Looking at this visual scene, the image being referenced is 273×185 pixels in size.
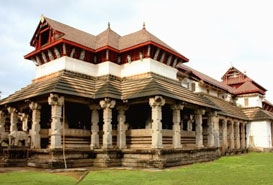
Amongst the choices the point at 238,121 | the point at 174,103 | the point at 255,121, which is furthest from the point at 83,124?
the point at 255,121

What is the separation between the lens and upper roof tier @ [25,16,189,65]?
20.5m

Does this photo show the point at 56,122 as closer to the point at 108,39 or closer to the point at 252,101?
the point at 108,39

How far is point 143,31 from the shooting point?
22719mm

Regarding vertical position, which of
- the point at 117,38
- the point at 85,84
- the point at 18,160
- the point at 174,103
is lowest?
the point at 18,160

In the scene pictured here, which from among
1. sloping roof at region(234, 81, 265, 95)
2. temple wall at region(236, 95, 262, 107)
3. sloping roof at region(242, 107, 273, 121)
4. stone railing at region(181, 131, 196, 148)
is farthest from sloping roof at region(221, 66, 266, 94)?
stone railing at region(181, 131, 196, 148)

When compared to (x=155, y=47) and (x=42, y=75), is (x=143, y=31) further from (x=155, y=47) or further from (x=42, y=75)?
(x=42, y=75)

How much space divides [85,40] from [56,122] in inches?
309

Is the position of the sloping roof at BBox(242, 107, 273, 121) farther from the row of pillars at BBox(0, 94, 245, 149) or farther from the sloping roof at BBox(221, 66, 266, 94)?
the row of pillars at BBox(0, 94, 245, 149)

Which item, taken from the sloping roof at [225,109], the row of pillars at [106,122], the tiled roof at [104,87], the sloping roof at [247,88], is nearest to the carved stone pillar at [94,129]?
the row of pillars at [106,122]

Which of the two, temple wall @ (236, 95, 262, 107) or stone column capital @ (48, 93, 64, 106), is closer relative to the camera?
stone column capital @ (48, 93, 64, 106)

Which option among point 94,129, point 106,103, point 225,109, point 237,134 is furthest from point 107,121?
point 237,134

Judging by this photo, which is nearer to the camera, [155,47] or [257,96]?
[155,47]

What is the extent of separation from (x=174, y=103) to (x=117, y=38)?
8.50 m

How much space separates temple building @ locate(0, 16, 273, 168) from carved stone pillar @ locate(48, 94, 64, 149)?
2.2 inches
